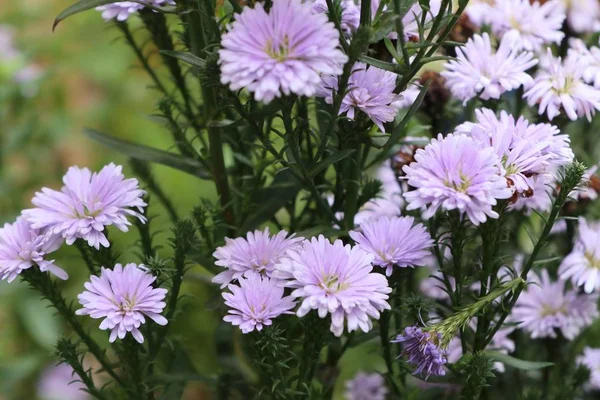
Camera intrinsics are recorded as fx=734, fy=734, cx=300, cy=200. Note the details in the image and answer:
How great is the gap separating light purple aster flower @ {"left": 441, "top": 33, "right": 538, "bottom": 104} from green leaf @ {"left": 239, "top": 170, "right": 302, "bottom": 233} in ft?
0.46

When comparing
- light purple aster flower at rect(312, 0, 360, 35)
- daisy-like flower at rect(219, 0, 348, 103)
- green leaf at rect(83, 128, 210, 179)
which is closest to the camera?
daisy-like flower at rect(219, 0, 348, 103)

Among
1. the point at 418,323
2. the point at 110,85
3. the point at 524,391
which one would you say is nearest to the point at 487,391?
the point at 524,391

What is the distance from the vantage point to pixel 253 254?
1.54ft

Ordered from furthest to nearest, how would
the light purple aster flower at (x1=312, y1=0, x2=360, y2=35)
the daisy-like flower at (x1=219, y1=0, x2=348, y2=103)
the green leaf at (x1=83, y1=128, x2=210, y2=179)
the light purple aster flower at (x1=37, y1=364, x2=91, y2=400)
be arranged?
the light purple aster flower at (x1=37, y1=364, x2=91, y2=400) < the green leaf at (x1=83, y1=128, x2=210, y2=179) < the light purple aster flower at (x1=312, y1=0, x2=360, y2=35) < the daisy-like flower at (x1=219, y1=0, x2=348, y2=103)

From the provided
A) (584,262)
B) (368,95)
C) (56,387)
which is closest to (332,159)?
(368,95)

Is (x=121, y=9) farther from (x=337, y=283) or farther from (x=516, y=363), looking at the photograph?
(x=516, y=363)

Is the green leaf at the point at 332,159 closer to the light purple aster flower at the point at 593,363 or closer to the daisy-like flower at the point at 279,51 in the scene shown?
the daisy-like flower at the point at 279,51

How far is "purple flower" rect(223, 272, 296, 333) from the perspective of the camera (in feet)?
1.43

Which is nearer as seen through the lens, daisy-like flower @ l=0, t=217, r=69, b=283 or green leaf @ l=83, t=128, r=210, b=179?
daisy-like flower @ l=0, t=217, r=69, b=283

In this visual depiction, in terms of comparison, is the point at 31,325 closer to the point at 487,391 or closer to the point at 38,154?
the point at 38,154

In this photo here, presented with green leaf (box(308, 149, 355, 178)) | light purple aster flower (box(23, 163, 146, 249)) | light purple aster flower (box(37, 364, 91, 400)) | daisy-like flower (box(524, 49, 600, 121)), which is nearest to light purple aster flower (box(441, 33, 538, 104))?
daisy-like flower (box(524, 49, 600, 121))

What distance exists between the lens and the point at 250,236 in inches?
18.8

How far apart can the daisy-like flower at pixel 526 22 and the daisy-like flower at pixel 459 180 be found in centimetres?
22

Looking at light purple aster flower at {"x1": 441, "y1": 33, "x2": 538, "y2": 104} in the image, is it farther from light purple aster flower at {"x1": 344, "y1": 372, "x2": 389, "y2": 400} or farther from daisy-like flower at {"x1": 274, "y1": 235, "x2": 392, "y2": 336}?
light purple aster flower at {"x1": 344, "y1": 372, "x2": 389, "y2": 400}
